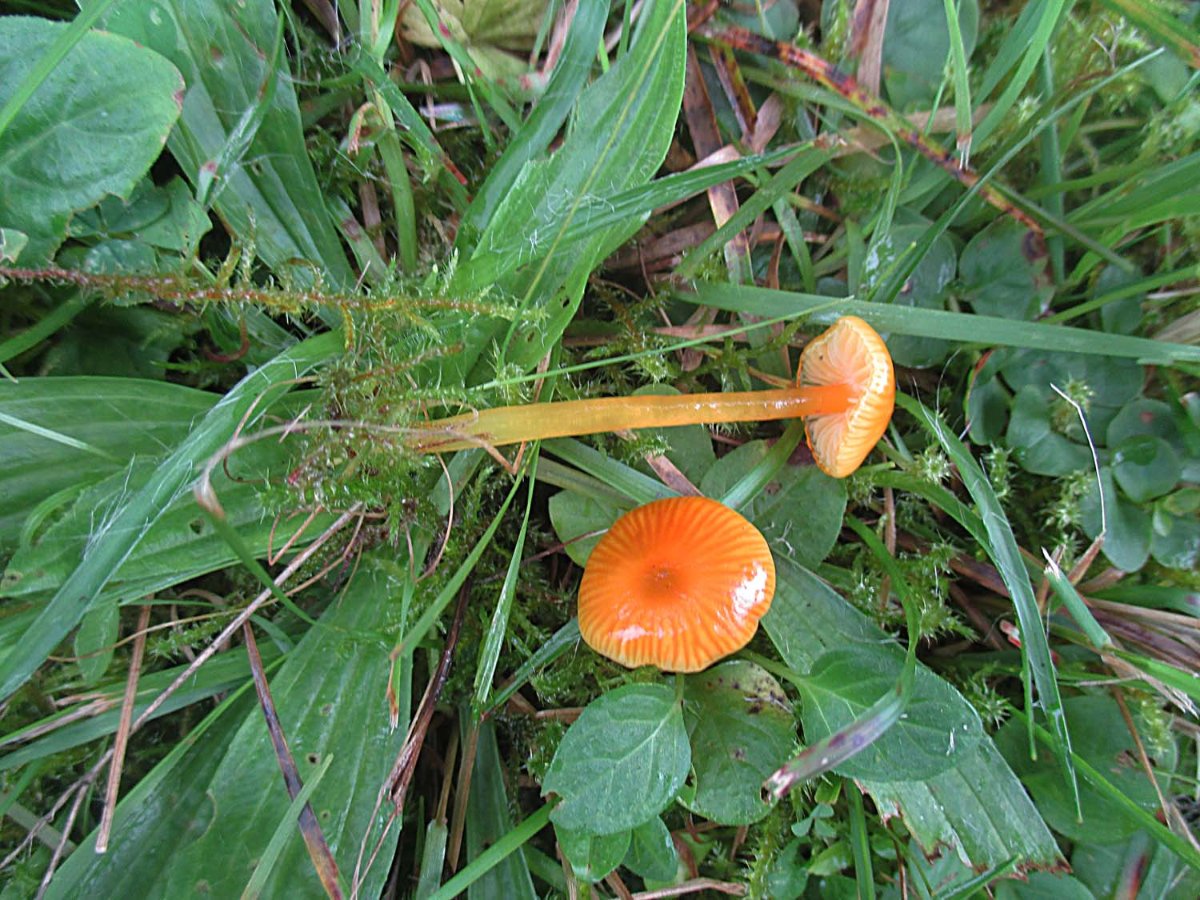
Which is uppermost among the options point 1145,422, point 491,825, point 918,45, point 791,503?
point 918,45

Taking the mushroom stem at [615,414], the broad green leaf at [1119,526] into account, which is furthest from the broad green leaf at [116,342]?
the broad green leaf at [1119,526]

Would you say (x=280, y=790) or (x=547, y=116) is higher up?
(x=547, y=116)

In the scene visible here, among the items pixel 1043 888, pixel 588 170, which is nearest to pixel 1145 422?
pixel 1043 888

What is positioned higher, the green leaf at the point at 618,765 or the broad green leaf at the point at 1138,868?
the green leaf at the point at 618,765

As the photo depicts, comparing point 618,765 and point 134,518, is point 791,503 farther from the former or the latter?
point 134,518

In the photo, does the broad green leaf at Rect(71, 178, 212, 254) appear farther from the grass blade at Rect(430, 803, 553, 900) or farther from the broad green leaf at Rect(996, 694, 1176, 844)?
the broad green leaf at Rect(996, 694, 1176, 844)

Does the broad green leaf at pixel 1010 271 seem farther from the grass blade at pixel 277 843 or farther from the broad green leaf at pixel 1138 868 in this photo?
the grass blade at pixel 277 843
